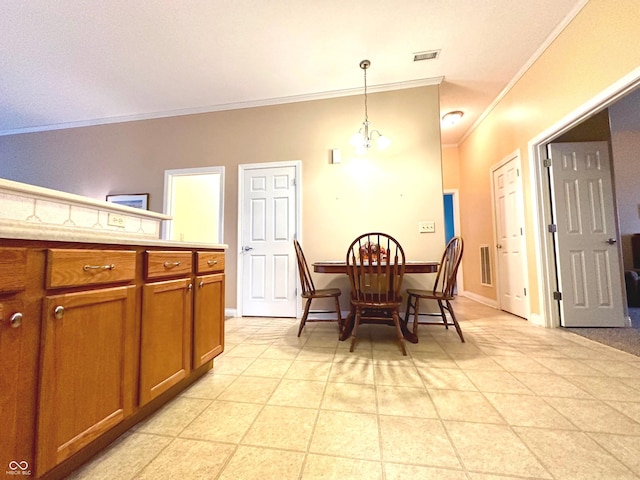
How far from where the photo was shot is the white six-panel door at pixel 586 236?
2576mm

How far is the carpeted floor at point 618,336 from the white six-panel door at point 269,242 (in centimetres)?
292

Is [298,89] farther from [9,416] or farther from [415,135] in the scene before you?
[9,416]

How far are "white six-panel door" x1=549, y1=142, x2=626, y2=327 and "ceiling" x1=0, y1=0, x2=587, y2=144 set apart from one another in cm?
123

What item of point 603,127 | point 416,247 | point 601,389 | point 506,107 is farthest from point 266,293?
point 603,127

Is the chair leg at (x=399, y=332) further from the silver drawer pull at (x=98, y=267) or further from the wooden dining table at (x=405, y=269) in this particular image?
the silver drawer pull at (x=98, y=267)

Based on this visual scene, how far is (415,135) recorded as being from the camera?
123 inches

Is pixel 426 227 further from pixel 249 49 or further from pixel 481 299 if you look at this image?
pixel 249 49

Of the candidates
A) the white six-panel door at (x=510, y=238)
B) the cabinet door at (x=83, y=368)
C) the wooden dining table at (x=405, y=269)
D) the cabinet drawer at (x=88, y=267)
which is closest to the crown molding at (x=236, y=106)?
the white six-panel door at (x=510, y=238)

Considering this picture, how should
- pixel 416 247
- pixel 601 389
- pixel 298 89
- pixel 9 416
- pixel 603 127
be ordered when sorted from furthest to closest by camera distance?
pixel 298 89
pixel 416 247
pixel 603 127
pixel 601 389
pixel 9 416

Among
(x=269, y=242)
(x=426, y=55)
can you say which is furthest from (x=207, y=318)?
(x=426, y=55)

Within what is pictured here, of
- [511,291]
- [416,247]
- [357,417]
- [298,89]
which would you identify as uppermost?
[298,89]

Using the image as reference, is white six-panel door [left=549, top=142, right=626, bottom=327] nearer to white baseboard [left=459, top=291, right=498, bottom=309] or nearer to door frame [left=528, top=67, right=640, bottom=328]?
door frame [left=528, top=67, right=640, bottom=328]

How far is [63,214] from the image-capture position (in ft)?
4.31

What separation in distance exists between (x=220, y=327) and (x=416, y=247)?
229 centimetres
